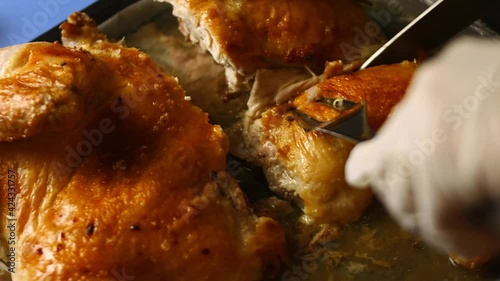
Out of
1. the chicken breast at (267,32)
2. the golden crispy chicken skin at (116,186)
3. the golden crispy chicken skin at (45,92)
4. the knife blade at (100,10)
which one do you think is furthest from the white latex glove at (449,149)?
the knife blade at (100,10)

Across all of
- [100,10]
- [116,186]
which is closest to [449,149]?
[116,186]

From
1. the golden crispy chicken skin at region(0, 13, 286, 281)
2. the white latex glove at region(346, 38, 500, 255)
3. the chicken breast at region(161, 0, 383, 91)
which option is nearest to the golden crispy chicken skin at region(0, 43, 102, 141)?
the golden crispy chicken skin at region(0, 13, 286, 281)

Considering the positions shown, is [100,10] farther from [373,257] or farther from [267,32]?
[373,257]

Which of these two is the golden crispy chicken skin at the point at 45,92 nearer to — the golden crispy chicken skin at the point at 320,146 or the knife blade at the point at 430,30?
the golden crispy chicken skin at the point at 320,146

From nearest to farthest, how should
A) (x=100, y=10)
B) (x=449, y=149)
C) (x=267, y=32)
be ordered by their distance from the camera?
(x=449, y=149), (x=267, y=32), (x=100, y=10)

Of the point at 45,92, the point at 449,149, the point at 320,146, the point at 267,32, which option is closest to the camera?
the point at 449,149

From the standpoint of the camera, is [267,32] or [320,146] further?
[267,32]

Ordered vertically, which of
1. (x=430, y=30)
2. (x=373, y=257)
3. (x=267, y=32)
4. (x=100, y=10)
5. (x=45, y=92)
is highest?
(x=45, y=92)

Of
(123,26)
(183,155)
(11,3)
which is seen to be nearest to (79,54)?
(183,155)
